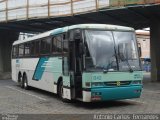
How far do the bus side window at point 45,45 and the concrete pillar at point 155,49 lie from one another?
1200 cm

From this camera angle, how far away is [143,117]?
1047 cm

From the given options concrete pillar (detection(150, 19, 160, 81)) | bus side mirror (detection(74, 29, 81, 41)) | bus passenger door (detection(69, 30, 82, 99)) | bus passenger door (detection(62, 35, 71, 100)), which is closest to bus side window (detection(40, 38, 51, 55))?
bus passenger door (detection(62, 35, 71, 100))

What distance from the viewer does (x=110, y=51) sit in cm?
1284

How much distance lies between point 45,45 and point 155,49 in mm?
12834

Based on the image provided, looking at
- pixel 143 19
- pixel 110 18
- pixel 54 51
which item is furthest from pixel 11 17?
pixel 54 51

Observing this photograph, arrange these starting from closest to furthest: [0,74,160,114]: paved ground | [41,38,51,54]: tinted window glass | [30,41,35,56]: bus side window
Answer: [0,74,160,114]: paved ground → [41,38,51,54]: tinted window glass → [30,41,35,56]: bus side window

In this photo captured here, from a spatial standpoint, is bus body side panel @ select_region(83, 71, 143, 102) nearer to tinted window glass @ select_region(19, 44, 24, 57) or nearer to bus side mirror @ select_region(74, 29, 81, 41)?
bus side mirror @ select_region(74, 29, 81, 41)

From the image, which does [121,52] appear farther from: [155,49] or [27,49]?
[155,49]

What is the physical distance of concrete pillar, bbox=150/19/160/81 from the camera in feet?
89.1

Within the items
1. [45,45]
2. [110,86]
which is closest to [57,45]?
[45,45]

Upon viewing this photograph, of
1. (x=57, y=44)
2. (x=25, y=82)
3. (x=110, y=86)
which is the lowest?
(x=25, y=82)

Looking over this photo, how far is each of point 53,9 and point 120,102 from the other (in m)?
13.3

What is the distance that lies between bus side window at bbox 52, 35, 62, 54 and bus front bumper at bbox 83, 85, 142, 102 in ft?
9.42

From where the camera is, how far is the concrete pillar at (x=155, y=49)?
2717cm
